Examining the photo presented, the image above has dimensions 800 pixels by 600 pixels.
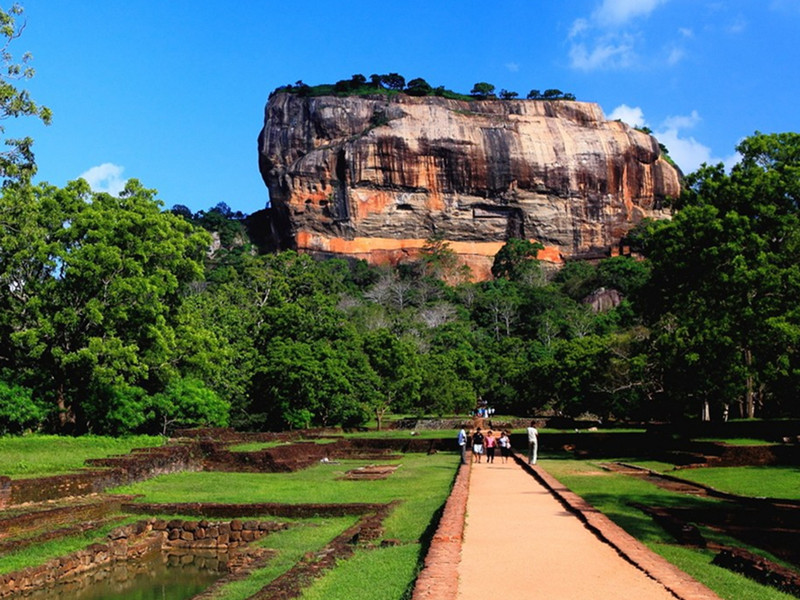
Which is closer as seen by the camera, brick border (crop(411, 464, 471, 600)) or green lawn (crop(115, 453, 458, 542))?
brick border (crop(411, 464, 471, 600))

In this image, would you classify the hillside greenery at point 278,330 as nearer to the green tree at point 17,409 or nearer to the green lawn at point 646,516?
the green tree at point 17,409

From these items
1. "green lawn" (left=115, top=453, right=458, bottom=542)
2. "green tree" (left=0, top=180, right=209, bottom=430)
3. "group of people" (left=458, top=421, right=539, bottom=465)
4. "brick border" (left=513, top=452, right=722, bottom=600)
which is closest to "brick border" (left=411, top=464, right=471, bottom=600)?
"green lawn" (left=115, top=453, right=458, bottom=542)

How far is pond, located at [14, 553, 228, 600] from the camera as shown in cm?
1009

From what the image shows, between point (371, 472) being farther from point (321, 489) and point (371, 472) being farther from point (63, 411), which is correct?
point (63, 411)

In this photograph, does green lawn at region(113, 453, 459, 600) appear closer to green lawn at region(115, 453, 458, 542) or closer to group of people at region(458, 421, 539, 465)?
green lawn at region(115, 453, 458, 542)

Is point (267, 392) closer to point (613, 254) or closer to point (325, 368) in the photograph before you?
point (325, 368)

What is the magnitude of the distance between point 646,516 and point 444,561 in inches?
218

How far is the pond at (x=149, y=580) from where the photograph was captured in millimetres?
10094

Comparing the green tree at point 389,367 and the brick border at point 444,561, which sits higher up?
the green tree at point 389,367

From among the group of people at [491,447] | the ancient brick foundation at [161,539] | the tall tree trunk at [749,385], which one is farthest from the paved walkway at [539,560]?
the tall tree trunk at [749,385]

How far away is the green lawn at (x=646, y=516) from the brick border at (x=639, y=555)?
0.43 m

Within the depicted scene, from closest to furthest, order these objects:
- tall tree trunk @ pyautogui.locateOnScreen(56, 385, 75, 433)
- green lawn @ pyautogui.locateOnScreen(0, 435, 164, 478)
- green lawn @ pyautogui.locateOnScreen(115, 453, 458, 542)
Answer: green lawn @ pyautogui.locateOnScreen(115, 453, 458, 542)
green lawn @ pyautogui.locateOnScreen(0, 435, 164, 478)
tall tree trunk @ pyautogui.locateOnScreen(56, 385, 75, 433)

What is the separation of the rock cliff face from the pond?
84662 mm

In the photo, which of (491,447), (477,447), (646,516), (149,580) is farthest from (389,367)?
(149,580)
